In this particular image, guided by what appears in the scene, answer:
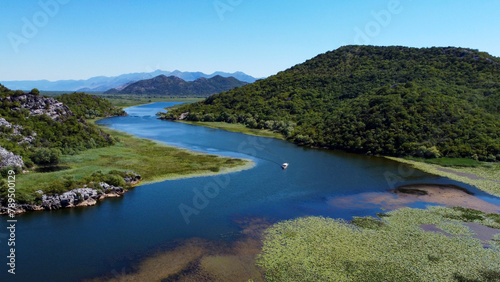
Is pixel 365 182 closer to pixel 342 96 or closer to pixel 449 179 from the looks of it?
pixel 449 179

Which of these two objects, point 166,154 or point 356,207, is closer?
point 356,207

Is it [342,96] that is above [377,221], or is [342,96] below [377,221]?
above

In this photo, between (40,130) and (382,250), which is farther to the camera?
(40,130)

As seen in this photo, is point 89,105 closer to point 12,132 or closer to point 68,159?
point 12,132

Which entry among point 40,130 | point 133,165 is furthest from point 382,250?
point 40,130

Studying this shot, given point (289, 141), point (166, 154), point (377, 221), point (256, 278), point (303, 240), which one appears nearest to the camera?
point (256, 278)

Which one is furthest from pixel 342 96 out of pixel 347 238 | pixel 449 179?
pixel 347 238
